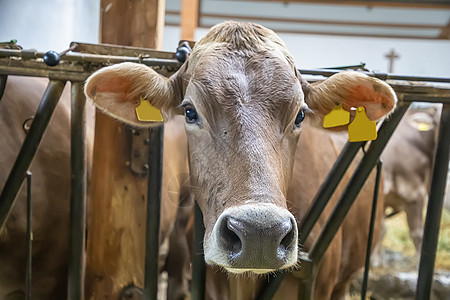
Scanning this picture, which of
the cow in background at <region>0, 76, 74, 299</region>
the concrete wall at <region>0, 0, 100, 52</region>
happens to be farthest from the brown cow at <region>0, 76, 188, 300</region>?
the concrete wall at <region>0, 0, 100, 52</region>

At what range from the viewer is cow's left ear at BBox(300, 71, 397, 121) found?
168 cm

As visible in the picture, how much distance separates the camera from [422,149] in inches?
239

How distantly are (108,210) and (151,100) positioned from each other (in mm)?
639

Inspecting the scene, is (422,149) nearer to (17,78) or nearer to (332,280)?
(332,280)

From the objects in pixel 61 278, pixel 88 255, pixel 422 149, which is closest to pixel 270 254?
pixel 88 255

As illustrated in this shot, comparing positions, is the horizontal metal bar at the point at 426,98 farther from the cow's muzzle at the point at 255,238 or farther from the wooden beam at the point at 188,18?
the wooden beam at the point at 188,18

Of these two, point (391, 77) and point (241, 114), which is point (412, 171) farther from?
point (241, 114)

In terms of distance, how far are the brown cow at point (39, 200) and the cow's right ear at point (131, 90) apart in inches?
25.3

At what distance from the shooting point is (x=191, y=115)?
5.06ft

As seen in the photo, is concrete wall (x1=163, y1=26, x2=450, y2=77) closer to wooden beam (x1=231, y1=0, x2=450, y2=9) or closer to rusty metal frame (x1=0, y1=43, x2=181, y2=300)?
wooden beam (x1=231, y1=0, x2=450, y2=9)

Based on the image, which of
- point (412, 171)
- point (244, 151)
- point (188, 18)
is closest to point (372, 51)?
point (412, 171)

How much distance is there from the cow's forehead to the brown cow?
0.99m

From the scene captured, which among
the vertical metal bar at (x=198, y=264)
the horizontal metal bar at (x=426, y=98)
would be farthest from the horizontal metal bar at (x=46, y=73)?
the horizontal metal bar at (x=426, y=98)

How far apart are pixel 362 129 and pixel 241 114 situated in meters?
0.60
